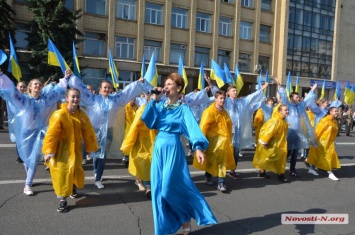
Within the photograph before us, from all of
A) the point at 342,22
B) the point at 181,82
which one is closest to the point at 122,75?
the point at 181,82

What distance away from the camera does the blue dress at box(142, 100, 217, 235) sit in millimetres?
3916

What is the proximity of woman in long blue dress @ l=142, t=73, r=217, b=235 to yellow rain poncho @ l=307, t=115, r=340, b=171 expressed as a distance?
185 inches

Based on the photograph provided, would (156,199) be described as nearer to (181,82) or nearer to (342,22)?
(181,82)

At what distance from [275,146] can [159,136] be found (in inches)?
155

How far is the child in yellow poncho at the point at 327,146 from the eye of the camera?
779cm

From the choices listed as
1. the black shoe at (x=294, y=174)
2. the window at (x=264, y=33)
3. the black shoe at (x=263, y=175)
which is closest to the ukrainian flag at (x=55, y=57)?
the black shoe at (x=263, y=175)

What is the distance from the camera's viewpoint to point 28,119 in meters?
5.95

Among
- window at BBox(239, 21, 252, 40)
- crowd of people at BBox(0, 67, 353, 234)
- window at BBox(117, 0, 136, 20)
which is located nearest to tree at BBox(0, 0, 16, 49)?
window at BBox(117, 0, 136, 20)

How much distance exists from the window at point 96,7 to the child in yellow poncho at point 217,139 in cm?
2061

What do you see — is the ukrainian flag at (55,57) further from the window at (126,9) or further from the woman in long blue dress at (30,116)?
the window at (126,9)

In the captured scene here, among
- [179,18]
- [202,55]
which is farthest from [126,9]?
[202,55]

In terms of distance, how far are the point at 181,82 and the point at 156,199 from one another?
1323mm

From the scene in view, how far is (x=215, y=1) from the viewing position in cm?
2969

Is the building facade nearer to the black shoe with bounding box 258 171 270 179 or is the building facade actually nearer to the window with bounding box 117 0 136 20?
the window with bounding box 117 0 136 20
